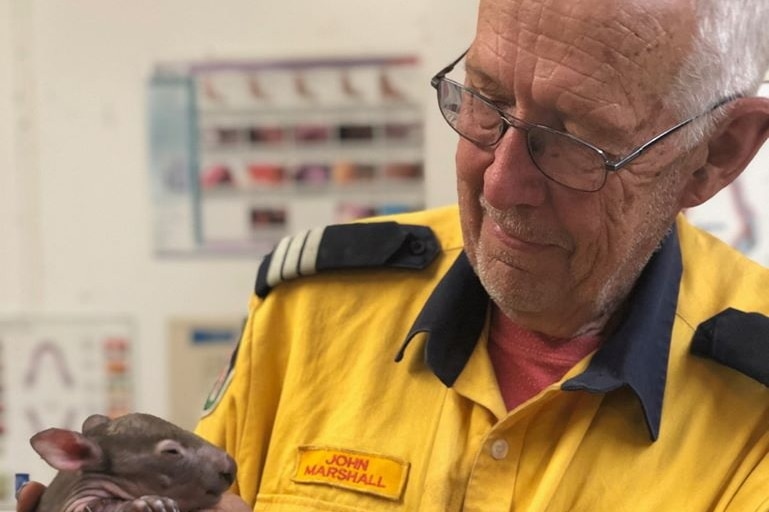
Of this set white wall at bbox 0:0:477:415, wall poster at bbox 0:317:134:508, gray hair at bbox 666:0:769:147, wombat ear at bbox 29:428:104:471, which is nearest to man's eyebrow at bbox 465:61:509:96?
gray hair at bbox 666:0:769:147

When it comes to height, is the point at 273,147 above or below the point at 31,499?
above

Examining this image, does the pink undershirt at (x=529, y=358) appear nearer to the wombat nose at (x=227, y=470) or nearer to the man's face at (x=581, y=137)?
the man's face at (x=581, y=137)

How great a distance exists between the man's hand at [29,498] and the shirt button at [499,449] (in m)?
0.45

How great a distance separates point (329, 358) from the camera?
1.19m

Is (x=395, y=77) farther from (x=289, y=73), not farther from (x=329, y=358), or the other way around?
(x=329, y=358)

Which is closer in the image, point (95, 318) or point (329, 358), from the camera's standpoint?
point (329, 358)

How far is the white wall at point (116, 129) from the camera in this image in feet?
6.51

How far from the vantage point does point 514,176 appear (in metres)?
1.02

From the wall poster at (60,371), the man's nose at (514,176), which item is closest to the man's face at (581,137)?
the man's nose at (514,176)

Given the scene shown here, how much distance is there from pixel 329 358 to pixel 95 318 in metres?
1.02

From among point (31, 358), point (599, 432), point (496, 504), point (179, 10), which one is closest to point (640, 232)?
point (599, 432)

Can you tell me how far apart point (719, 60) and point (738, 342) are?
0.29 m

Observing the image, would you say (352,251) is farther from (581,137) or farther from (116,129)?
(116,129)

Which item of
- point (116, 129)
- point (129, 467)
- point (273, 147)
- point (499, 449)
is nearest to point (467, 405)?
point (499, 449)
